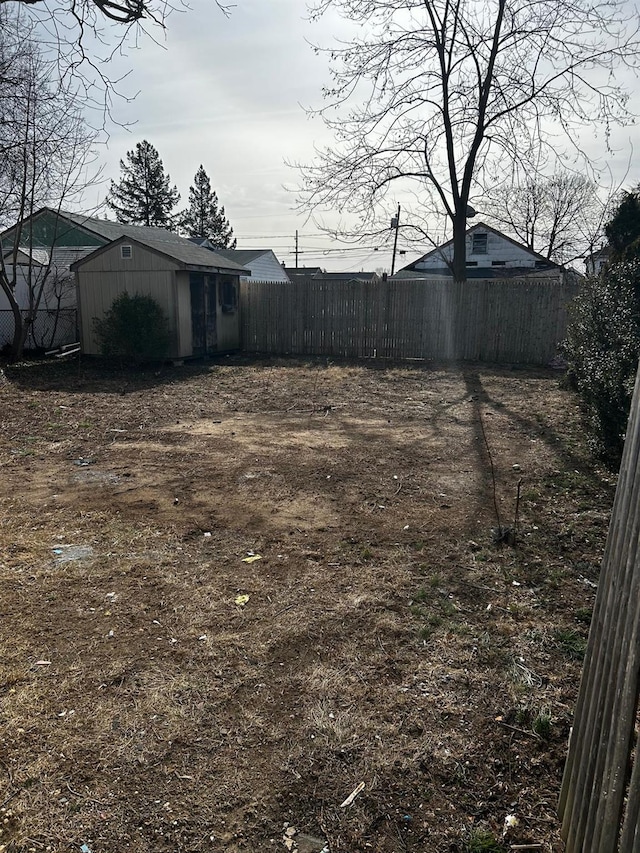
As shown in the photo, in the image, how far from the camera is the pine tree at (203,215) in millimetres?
42719

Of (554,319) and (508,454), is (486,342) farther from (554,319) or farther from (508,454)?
(508,454)

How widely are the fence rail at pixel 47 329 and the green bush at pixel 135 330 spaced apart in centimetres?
268

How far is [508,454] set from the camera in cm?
577

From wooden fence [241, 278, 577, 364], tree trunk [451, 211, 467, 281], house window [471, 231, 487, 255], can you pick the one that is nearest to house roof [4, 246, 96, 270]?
wooden fence [241, 278, 577, 364]

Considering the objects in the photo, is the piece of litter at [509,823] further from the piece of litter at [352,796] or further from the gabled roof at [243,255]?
the gabled roof at [243,255]

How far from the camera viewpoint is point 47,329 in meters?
14.1

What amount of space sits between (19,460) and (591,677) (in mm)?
5467

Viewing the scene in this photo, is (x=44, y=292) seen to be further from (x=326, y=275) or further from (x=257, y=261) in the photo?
(x=326, y=275)

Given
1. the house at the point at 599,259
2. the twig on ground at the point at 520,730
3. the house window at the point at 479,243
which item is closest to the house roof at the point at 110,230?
the house at the point at 599,259

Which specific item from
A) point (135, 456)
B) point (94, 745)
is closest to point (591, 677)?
point (94, 745)

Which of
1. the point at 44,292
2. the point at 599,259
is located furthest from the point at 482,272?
the point at 44,292

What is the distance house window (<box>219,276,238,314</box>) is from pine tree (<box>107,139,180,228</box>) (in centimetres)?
2843

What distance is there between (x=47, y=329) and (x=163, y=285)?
165 inches

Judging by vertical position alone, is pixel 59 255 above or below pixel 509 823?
above
